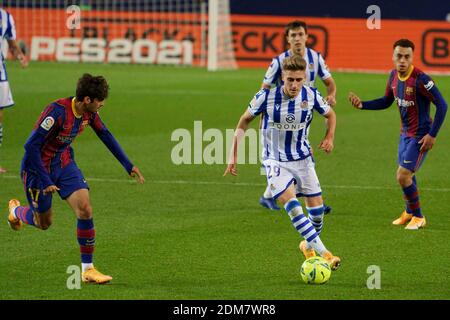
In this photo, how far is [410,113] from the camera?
1074cm

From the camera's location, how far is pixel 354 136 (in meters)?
17.9

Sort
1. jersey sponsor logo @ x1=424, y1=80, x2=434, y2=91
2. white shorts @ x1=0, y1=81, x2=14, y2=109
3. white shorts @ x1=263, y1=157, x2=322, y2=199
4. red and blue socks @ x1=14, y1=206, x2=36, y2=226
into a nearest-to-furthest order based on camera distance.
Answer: white shorts @ x1=263, y1=157, x2=322, y2=199, red and blue socks @ x1=14, y1=206, x2=36, y2=226, jersey sponsor logo @ x1=424, y1=80, x2=434, y2=91, white shorts @ x1=0, y1=81, x2=14, y2=109

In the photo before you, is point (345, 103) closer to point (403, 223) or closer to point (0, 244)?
point (403, 223)

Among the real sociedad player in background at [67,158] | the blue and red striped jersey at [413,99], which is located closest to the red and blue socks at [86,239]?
the real sociedad player in background at [67,158]

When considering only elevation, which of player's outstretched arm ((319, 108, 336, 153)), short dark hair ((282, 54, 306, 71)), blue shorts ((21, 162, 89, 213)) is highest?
short dark hair ((282, 54, 306, 71))

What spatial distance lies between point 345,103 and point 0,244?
14.2 meters

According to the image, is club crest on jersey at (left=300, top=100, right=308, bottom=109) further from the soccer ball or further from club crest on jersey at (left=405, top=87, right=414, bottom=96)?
club crest on jersey at (left=405, top=87, right=414, bottom=96)

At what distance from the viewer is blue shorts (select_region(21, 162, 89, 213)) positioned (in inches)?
323

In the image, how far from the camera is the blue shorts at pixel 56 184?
26.9 ft

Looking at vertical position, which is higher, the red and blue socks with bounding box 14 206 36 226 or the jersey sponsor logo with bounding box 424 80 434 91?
the jersey sponsor logo with bounding box 424 80 434 91

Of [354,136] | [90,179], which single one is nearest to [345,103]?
[354,136]

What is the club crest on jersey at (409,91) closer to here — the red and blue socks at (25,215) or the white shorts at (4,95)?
the red and blue socks at (25,215)

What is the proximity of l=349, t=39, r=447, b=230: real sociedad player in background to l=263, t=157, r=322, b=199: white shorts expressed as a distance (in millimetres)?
1855

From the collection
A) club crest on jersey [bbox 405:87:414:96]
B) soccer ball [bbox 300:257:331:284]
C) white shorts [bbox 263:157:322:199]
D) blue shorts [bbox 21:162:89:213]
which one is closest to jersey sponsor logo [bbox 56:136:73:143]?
blue shorts [bbox 21:162:89:213]
